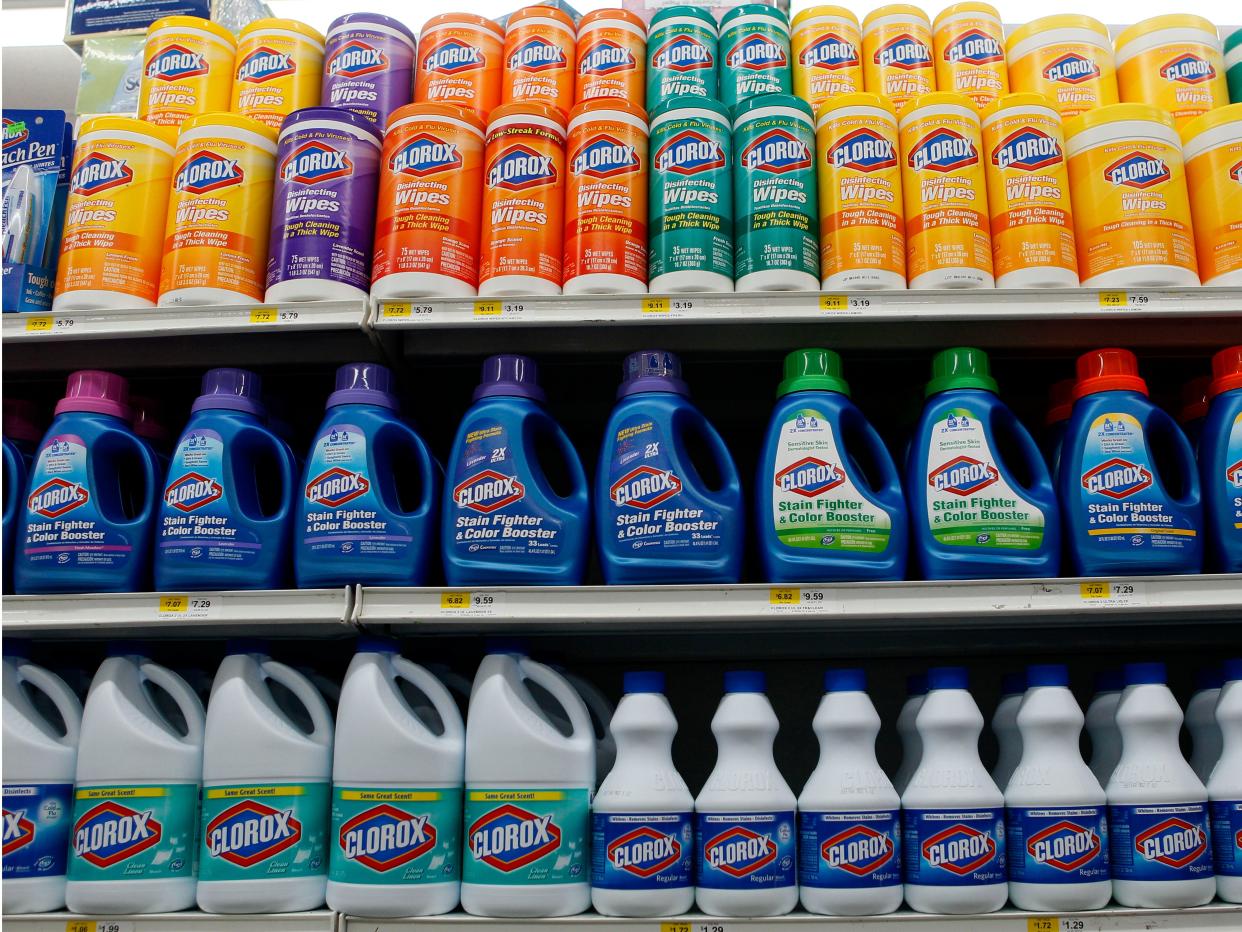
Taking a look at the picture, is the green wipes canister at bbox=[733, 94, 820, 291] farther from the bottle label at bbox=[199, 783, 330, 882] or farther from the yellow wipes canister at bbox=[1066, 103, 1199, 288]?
the bottle label at bbox=[199, 783, 330, 882]

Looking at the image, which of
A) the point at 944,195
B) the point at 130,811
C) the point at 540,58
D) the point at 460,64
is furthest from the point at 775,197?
the point at 130,811

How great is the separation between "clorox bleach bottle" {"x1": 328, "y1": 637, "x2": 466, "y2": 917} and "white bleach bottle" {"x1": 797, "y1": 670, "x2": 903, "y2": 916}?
0.51m

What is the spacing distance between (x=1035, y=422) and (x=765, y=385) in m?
0.59

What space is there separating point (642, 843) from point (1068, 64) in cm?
162

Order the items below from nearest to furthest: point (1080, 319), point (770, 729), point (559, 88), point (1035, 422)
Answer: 1. point (770, 729)
2. point (1080, 319)
3. point (559, 88)
4. point (1035, 422)

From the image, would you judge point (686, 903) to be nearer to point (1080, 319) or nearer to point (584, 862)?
point (584, 862)

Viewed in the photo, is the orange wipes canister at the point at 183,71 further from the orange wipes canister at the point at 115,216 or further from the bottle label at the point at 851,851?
the bottle label at the point at 851,851

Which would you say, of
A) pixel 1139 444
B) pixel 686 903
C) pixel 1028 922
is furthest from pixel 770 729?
pixel 1139 444

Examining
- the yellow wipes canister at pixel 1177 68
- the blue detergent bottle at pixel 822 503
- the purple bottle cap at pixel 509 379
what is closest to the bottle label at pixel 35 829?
the purple bottle cap at pixel 509 379

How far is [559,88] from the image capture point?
185 centimetres

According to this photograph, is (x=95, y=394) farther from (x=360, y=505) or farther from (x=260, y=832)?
(x=260, y=832)

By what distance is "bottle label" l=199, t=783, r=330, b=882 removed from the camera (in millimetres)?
1354

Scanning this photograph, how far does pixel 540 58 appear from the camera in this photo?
185 centimetres

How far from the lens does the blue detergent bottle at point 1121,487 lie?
55.9 inches
